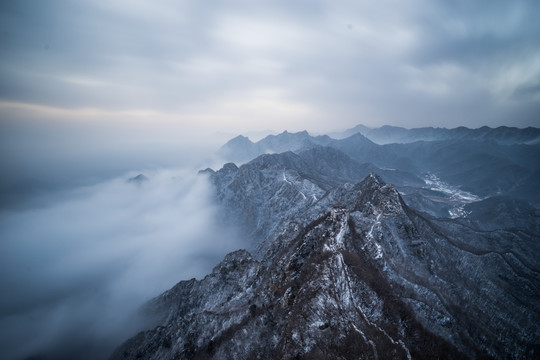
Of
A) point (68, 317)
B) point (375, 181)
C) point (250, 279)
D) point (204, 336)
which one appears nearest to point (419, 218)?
point (375, 181)

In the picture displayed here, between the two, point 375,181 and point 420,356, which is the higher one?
point 375,181

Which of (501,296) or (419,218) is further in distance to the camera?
(419,218)

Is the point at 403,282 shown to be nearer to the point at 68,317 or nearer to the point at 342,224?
the point at 342,224

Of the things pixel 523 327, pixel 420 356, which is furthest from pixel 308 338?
pixel 523 327

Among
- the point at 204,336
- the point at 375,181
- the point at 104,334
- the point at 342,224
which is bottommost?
the point at 104,334

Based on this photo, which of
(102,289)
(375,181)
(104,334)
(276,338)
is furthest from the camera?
(102,289)

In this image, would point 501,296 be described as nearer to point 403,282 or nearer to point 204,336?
point 403,282

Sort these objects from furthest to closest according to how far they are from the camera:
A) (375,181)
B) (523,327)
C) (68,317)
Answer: (68,317), (375,181), (523,327)
